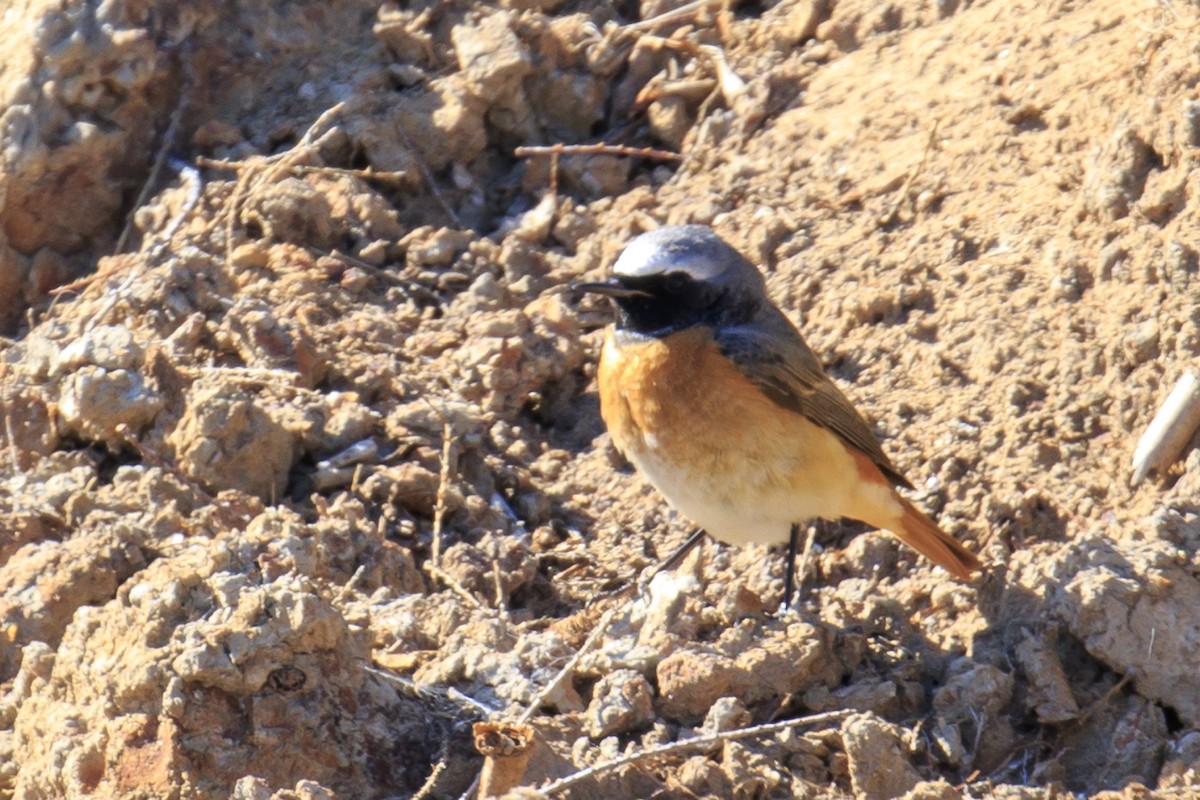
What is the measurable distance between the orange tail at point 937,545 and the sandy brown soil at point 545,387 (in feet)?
0.33

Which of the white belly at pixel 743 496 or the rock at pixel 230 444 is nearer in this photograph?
the white belly at pixel 743 496

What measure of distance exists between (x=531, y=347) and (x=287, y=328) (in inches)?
45.8

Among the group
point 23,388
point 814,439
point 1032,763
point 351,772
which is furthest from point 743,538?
point 23,388

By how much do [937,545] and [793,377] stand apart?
87cm

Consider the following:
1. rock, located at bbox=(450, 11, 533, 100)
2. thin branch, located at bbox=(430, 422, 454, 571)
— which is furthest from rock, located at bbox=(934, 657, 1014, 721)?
rock, located at bbox=(450, 11, 533, 100)

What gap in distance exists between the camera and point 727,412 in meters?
6.11

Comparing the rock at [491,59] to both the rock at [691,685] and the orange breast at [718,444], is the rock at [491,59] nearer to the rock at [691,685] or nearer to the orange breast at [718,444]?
the orange breast at [718,444]

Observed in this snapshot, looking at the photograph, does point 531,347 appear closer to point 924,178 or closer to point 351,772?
point 924,178

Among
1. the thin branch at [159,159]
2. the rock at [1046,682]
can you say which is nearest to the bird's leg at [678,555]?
the rock at [1046,682]

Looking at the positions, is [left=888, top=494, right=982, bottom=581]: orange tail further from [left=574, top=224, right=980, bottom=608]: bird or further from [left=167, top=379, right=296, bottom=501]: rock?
[left=167, top=379, right=296, bottom=501]: rock

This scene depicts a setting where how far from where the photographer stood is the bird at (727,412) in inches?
241

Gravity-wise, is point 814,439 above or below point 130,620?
below

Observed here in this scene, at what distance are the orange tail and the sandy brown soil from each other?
10cm

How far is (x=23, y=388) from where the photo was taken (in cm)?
711
